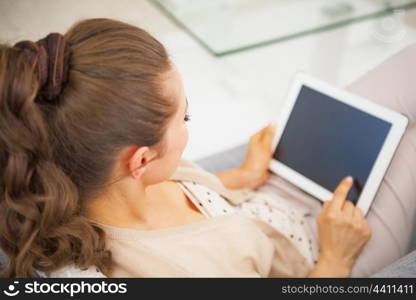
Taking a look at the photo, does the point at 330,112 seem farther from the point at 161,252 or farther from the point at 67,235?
the point at 67,235

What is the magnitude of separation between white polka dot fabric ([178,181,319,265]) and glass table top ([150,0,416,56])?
A: 0.43 metres

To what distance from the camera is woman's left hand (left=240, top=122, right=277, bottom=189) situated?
1.10 meters

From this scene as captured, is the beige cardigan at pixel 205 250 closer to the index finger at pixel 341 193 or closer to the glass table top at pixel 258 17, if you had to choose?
the index finger at pixel 341 193

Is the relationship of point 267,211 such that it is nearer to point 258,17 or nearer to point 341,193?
point 341,193

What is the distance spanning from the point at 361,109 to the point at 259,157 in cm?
25

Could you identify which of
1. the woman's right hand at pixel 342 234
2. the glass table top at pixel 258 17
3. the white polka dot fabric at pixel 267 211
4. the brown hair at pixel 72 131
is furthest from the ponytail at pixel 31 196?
the glass table top at pixel 258 17

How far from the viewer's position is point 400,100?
1051mm

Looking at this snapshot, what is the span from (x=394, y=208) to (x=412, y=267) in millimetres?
280

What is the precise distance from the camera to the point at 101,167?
0.65 metres

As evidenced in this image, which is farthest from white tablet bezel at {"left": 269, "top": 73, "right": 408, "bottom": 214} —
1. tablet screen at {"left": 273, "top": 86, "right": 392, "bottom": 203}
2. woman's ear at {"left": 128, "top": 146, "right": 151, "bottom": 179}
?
woman's ear at {"left": 128, "top": 146, "right": 151, "bottom": 179}
